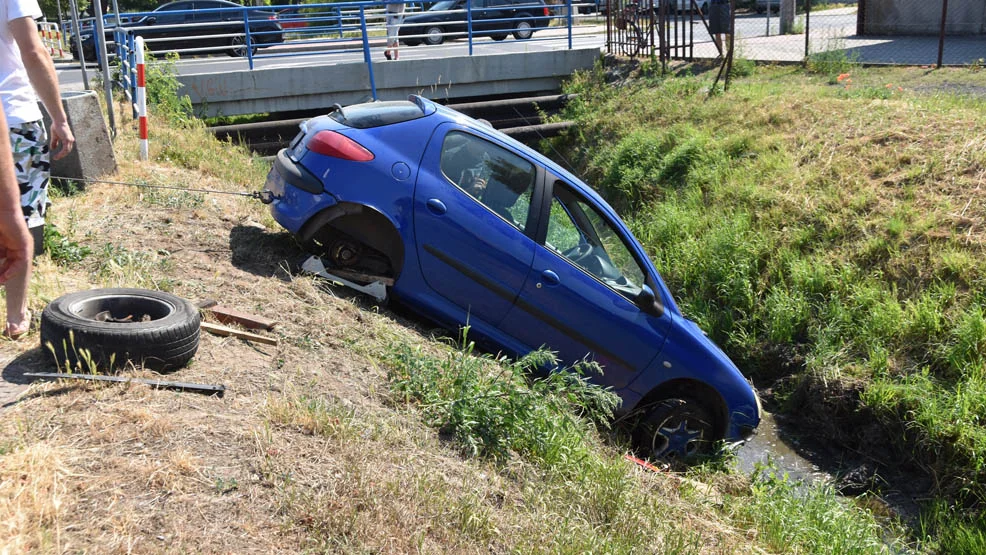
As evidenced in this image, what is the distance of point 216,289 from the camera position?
5.54 meters

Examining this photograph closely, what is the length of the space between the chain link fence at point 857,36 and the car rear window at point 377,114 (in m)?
10.2

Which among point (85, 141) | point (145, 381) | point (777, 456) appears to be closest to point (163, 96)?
point (85, 141)

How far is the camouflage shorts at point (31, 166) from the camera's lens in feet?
14.5

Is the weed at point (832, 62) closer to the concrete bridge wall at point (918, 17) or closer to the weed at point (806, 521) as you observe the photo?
the concrete bridge wall at point (918, 17)

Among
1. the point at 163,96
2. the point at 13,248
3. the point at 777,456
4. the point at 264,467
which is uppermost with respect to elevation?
the point at 163,96

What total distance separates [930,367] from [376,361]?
17.2 ft

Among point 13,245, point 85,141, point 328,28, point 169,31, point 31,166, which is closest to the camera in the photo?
point 13,245

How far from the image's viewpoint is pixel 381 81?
16.8 metres

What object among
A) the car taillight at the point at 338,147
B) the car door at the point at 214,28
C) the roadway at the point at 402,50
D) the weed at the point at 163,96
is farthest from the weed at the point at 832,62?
the car door at the point at 214,28

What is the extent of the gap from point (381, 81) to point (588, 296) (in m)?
12.0

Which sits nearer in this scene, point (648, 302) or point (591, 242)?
point (648, 302)

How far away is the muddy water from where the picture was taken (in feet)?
23.2

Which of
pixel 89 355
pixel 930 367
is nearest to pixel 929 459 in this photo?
pixel 930 367

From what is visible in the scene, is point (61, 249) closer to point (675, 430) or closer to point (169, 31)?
point (675, 430)
